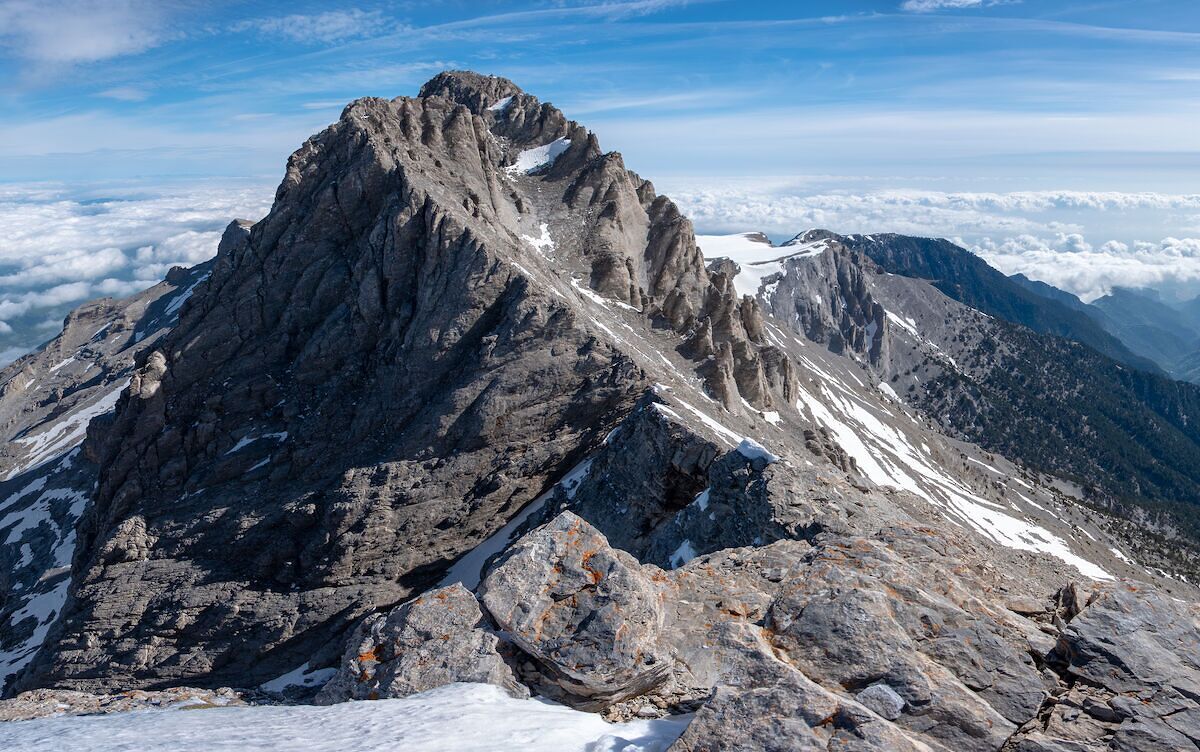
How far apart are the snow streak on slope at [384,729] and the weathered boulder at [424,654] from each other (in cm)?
40

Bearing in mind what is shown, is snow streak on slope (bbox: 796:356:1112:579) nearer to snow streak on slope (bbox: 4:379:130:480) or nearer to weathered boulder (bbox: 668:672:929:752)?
weathered boulder (bbox: 668:672:929:752)

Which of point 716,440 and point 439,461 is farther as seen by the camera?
point 439,461

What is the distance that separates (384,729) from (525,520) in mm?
29544

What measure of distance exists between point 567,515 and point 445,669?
470cm

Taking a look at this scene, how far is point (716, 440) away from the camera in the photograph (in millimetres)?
36562

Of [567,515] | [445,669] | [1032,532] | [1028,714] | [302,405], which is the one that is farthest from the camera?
[1032,532]

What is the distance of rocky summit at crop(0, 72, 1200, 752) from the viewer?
1203 cm

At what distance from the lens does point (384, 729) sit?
40.4 ft

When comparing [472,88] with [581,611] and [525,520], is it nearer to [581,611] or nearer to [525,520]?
[525,520]

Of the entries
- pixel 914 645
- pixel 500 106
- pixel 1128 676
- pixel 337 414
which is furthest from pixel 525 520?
pixel 500 106

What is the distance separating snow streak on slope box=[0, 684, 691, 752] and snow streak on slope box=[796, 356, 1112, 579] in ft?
255

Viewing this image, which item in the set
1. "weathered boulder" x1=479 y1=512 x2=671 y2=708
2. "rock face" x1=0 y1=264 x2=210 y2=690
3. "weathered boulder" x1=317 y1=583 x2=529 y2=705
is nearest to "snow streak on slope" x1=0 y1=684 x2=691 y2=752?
"weathered boulder" x1=317 y1=583 x2=529 y2=705

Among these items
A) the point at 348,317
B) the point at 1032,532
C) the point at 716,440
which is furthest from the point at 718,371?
Answer: the point at 1032,532

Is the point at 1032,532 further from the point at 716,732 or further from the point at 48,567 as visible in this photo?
the point at 48,567
